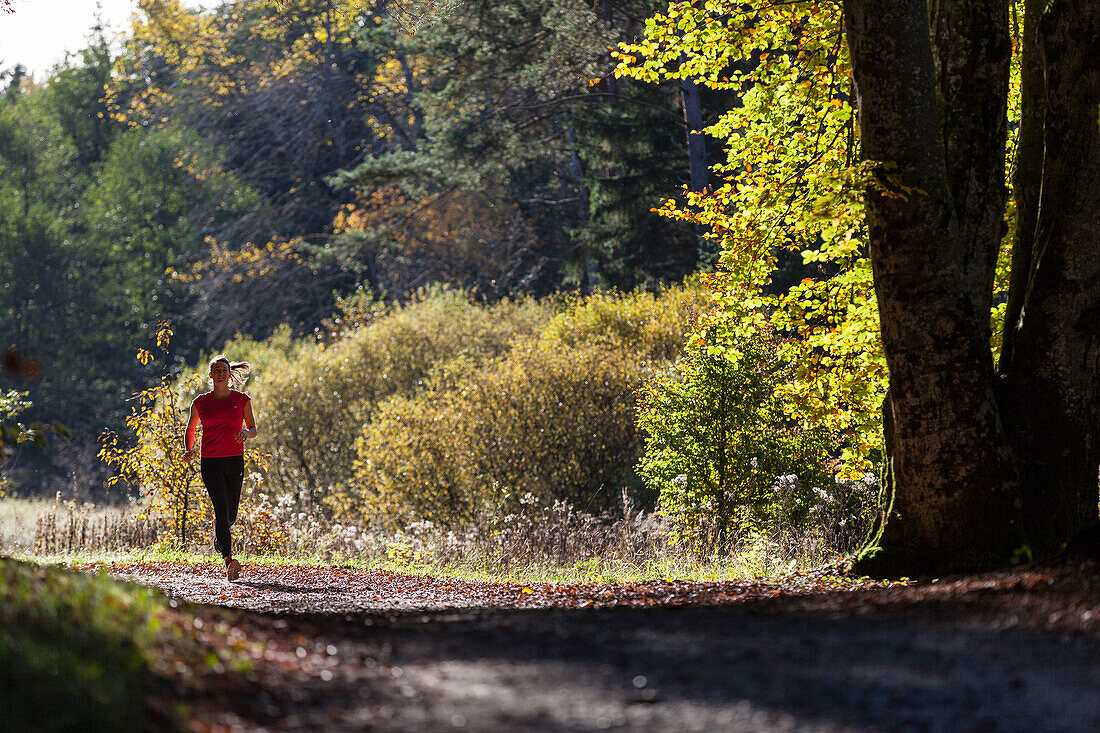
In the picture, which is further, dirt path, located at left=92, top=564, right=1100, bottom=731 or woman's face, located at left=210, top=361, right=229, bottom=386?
woman's face, located at left=210, top=361, right=229, bottom=386

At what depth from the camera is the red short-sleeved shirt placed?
29.9 ft

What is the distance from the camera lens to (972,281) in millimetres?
7461

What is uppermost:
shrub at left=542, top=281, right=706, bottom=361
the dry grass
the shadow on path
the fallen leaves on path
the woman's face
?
shrub at left=542, top=281, right=706, bottom=361

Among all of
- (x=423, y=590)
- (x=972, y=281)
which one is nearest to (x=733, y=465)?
(x=423, y=590)

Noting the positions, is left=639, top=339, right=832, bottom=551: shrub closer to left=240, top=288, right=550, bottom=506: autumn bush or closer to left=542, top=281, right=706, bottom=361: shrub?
left=542, top=281, right=706, bottom=361: shrub

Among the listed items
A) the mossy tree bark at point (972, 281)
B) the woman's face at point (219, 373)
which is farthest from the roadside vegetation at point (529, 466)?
the woman's face at point (219, 373)

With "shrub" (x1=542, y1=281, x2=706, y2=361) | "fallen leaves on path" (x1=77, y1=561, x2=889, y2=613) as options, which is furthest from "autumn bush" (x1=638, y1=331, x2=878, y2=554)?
"shrub" (x1=542, y1=281, x2=706, y2=361)

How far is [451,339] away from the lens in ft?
79.4

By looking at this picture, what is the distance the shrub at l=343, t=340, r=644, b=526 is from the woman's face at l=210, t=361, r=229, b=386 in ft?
21.3

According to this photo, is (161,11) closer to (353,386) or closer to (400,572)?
(353,386)

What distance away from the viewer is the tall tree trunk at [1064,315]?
719 cm

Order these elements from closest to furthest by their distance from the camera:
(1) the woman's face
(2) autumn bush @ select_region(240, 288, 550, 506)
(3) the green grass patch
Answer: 1. (3) the green grass patch
2. (1) the woman's face
3. (2) autumn bush @ select_region(240, 288, 550, 506)

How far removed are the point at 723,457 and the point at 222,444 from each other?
596cm

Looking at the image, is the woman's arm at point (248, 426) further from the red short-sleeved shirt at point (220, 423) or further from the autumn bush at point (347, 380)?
the autumn bush at point (347, 380)
